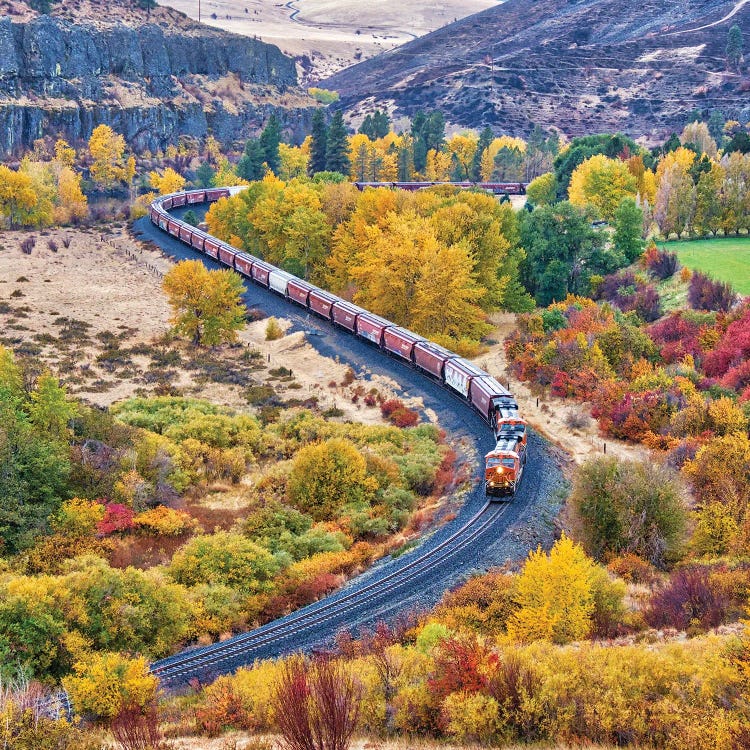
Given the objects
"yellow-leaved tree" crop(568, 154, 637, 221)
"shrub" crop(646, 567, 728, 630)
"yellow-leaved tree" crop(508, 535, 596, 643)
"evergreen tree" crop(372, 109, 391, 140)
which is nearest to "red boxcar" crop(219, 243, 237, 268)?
"yellow-leaved tree" crop(568, 154, 637, 221)

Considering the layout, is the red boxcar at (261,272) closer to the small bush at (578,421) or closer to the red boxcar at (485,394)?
the red boxcar at (485,394)

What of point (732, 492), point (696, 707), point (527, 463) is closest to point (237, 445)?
point (527, 463)

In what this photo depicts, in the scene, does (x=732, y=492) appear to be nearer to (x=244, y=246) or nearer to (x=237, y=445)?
(x=237, y=445)

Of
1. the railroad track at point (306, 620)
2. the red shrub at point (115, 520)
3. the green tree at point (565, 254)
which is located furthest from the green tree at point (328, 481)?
the green tree at point (565, 254)

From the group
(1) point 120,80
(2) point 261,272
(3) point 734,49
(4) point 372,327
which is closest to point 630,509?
(4) point 372,327

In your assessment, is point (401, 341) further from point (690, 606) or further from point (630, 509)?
point (690, 606)

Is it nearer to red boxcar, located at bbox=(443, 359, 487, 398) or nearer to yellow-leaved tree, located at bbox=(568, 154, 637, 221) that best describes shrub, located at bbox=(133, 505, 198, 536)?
red boxcar, located at bbox=(443, 359, 487, 398)
